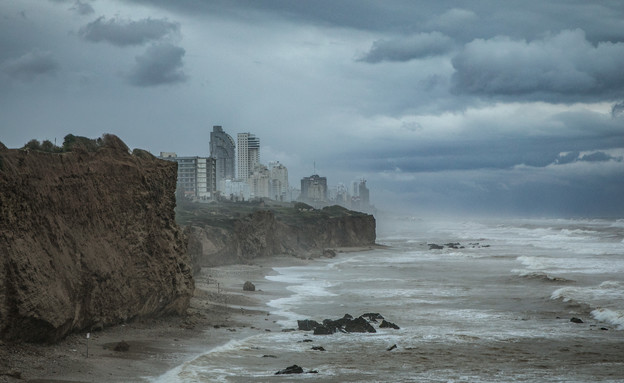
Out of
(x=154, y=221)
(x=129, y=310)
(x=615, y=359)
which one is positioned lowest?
(x=615, y=359)

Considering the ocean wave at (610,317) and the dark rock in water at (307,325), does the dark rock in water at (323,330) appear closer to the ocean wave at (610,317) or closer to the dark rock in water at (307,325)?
the dark rock in water at (307,325)

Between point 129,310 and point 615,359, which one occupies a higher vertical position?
point 129,310

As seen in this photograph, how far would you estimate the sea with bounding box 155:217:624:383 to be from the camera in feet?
64.1

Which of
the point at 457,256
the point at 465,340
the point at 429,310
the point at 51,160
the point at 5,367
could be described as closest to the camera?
the point at 5,367

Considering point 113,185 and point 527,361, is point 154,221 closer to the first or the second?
point 113,185

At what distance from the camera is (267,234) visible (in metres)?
75.8

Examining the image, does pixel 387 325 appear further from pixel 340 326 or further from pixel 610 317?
pixel 610 317

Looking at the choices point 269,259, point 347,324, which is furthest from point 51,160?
point 269,259

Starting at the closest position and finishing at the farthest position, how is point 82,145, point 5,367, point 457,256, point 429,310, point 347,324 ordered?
1. point 5,367
2. point 82,145
3. point 347,324
4. point 429,310
5. point 457,256

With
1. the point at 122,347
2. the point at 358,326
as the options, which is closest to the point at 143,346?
the point at 122,347

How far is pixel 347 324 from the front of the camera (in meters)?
26.9

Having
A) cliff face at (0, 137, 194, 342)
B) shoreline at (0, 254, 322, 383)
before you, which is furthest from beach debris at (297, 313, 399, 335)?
cliff face at (0, 137, 194, 342)

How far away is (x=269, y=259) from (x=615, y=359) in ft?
165

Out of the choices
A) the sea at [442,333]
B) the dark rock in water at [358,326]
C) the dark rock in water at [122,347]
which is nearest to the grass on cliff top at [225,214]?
the sea at [442,333]
